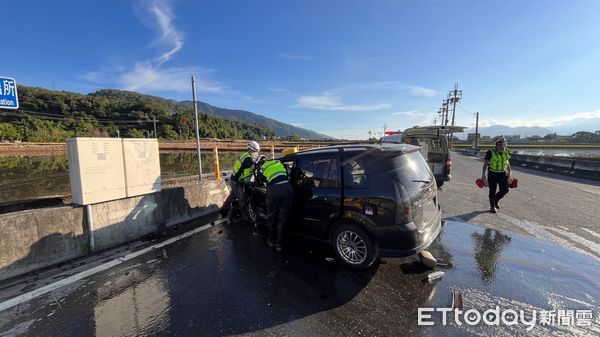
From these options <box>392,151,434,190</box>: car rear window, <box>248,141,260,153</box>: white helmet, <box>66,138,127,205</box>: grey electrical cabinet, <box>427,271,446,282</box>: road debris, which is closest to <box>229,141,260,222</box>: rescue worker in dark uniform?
<box>248,141,260,153</box>: white helmet

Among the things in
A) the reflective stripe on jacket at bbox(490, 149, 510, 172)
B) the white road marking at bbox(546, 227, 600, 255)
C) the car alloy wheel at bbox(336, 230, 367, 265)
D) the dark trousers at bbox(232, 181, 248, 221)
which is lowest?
the white road marking at bbox(546, 227, 600, 255)

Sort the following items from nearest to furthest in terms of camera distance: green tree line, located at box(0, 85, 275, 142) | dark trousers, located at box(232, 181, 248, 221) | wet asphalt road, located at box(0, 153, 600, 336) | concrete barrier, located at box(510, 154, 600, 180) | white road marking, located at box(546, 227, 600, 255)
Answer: wet asphalt road, located at box(0, 153, 600, 336) < white road marking, located at box(546, 227, 600, 255) < dark trousers, located at box(232, 181, 248, 221) < concrete barrier, located at box(510, 154, 600, 180) < green tree line, located at box(0, 85, 275, 142)

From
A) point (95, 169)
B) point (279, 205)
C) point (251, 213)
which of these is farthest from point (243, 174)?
point (95, 169)

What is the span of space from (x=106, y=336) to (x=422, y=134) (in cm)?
1016

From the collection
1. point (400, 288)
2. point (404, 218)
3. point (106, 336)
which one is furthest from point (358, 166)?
point (106, 336)

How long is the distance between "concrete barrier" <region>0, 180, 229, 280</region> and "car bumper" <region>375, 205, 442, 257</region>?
177 inches

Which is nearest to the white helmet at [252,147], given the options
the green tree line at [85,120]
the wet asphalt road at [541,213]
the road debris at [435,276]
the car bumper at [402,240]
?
the car bumper at [402,240]

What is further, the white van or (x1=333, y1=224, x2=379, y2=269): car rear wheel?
the white van

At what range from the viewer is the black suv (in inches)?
139

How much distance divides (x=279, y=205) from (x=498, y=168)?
5753mm

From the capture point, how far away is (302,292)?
3.34m

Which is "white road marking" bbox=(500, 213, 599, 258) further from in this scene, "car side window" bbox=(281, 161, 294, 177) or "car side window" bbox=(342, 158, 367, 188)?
"car side window" bbox=(281, 161, 294, 177)

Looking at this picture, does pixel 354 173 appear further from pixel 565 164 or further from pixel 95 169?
pixel 565 164

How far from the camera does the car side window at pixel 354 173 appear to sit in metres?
3.82
